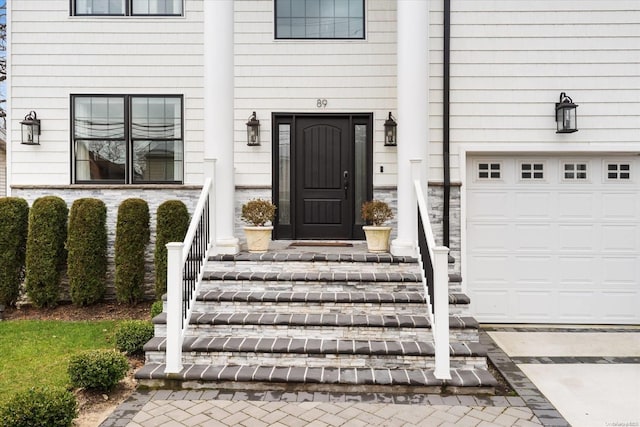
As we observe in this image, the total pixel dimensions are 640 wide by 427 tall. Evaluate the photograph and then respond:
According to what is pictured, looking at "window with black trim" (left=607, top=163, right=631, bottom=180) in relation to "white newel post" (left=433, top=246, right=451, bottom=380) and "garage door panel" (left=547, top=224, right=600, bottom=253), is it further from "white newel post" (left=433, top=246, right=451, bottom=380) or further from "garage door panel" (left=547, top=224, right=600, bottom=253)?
"white newel post" (left=433, top=246, right=451, bottom=380)

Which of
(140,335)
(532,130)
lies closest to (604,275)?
(532,130)

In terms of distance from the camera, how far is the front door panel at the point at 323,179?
6.13 metres

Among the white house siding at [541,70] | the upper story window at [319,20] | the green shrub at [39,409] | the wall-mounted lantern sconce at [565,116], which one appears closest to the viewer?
the green shrub at [39,409]

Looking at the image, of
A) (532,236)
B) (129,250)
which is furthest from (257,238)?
(532,236)

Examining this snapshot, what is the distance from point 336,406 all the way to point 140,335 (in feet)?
7.48

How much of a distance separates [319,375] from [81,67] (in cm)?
555

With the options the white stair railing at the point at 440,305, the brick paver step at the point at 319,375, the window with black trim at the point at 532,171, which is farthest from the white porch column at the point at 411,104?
the window with black trim at the point at 532,171

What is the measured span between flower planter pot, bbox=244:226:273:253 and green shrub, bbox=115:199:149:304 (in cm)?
190

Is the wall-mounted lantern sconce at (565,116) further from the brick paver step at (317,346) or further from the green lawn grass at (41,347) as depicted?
the green lawn grass at (41,347)

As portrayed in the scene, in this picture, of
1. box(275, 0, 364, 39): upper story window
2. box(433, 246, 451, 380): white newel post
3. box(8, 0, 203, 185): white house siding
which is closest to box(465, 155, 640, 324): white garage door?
box(433, 246, 451, 380): white newel post

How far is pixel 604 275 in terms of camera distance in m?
5.76

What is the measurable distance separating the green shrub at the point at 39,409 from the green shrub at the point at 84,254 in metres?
3.26

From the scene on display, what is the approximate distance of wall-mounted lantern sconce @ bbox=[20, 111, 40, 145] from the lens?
5.98 metres

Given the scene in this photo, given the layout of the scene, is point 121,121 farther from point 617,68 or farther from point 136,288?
point 617,68
